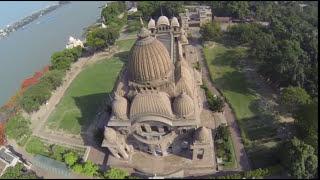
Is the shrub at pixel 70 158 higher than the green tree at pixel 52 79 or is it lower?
lower

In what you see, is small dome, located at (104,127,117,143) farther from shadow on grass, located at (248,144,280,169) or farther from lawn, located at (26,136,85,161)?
shadow on grass, located at (248,144,280,169)

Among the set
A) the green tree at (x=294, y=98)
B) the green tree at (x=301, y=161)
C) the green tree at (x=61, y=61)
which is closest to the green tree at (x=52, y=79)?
the green tree at (x=61, y=61)

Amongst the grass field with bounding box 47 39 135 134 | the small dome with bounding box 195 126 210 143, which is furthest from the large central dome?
the grass field with bounding box 47 39 135 134

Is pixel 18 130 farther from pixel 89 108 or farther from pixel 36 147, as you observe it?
pixel 89 108

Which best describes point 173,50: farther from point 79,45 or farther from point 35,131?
point 79,45

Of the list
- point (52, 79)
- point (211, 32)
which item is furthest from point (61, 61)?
point (211, 32)

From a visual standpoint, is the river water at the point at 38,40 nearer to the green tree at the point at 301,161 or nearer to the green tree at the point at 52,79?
the green tree at the point at 52,79

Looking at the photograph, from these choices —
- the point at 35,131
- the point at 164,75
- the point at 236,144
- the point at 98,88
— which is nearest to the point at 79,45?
the point at 98,88
